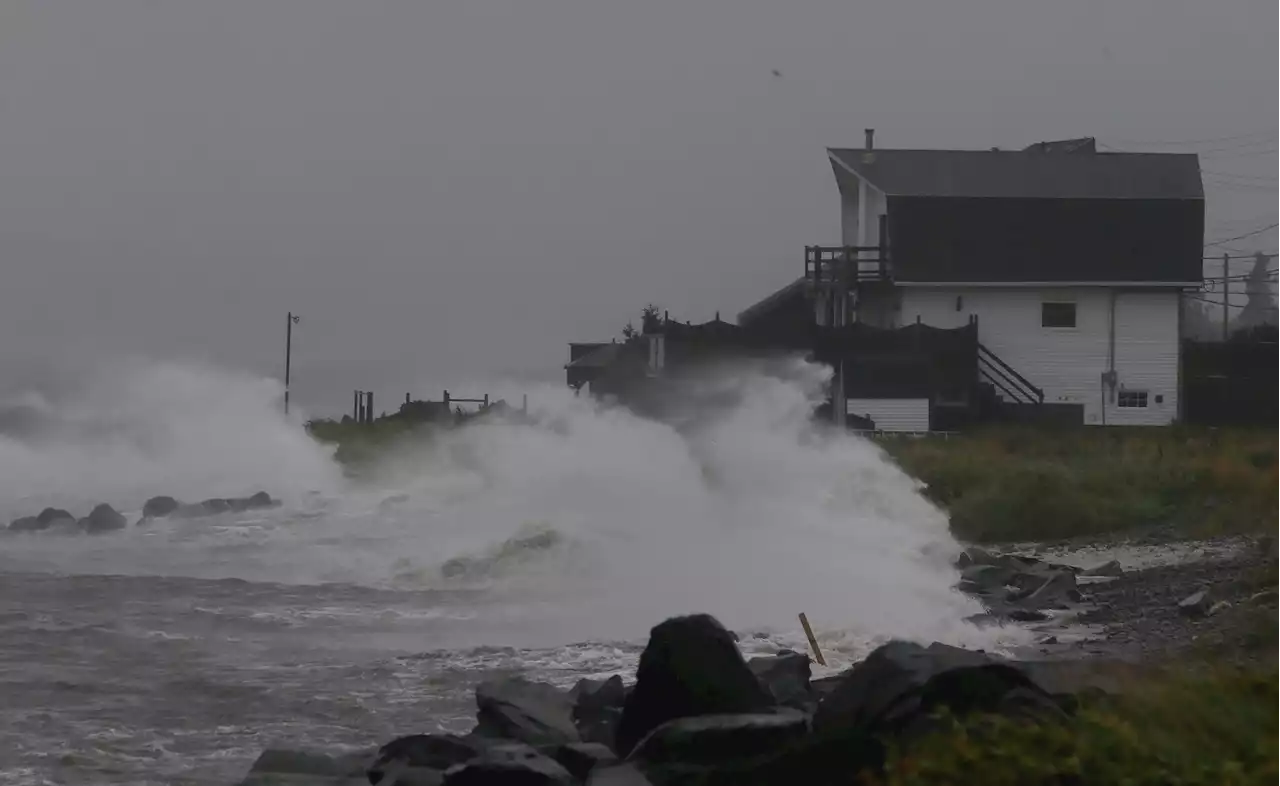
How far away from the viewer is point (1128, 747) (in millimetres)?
7727

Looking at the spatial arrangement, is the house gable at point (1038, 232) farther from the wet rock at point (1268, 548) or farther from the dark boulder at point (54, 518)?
the wet rock at point (1268, 548)

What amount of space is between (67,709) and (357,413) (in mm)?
51858

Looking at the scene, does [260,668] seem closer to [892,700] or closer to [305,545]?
[892,700]

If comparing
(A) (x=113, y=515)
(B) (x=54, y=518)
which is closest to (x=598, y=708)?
(A) (x=113, y=515)

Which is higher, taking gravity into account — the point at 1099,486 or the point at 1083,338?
the point at 1083,338

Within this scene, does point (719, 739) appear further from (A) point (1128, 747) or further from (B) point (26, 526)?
(B) point (26, 526)

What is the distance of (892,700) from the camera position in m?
9.15

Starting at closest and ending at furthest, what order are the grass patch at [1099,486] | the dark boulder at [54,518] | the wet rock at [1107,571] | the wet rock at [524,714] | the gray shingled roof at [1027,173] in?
the wet rock at [524,714]
the wet rock at [1107,571]
the grass patch at [1099,486]
the dark boulder at [54,518]
the gray shingled roof at [1027,173]

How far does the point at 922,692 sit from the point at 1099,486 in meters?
22.0

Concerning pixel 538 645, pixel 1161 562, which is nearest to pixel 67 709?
pixel 538 645

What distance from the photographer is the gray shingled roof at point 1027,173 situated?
150 feet

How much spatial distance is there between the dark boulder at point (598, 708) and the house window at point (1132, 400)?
34072 millimetres

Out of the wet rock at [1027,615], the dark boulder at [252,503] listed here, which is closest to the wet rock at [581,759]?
the wet rock at [1027,615]

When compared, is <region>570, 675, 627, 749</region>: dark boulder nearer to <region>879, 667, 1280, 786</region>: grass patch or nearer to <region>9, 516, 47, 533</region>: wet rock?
<region>879, 667, 1280, 786</region>: grass patch
